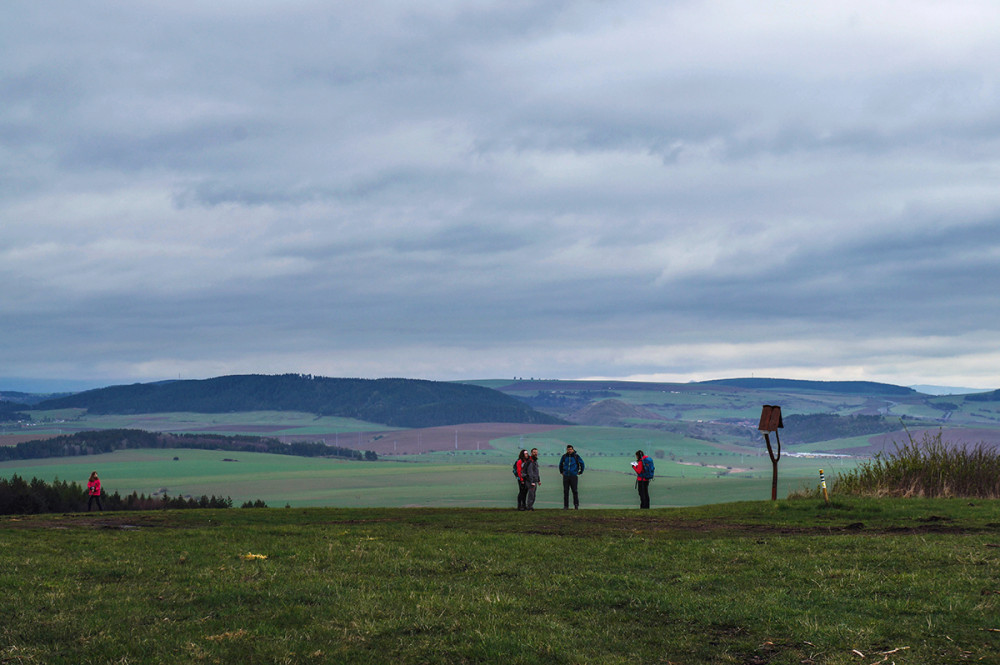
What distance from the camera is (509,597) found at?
13977 millimetres

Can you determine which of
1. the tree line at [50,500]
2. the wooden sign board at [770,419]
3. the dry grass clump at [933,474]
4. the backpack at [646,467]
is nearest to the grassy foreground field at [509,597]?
the wooden sign board at [770,419]

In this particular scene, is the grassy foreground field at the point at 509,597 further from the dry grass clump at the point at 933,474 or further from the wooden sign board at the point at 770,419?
the dry grass clump at the point at 933,474

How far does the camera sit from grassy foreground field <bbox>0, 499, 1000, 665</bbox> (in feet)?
36.2

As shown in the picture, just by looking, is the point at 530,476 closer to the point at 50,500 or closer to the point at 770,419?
the point at 770,419

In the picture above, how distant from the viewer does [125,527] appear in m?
29.2

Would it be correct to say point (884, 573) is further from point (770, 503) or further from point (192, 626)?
point (770, 503)

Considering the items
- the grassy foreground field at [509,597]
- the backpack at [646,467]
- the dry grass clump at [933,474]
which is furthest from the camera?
the dry grass clump at [933,474]

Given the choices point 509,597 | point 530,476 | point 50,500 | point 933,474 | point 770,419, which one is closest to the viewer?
point 509,597

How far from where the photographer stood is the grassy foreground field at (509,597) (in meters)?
11.0

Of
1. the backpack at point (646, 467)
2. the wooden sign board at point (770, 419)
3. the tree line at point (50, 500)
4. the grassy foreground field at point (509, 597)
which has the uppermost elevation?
the wooden sign board at point (770, 419)

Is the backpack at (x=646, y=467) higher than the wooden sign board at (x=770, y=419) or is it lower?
lower

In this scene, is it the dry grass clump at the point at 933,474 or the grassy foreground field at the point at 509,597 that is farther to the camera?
the dry grass clump at the point at 933,474

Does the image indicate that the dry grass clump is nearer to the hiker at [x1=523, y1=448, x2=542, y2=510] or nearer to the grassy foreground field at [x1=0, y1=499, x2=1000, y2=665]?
the grassy foreground field at [x1=0, y1=499, x2=1000, y2=665]

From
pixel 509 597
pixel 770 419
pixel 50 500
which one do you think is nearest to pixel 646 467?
pixel 770 419
